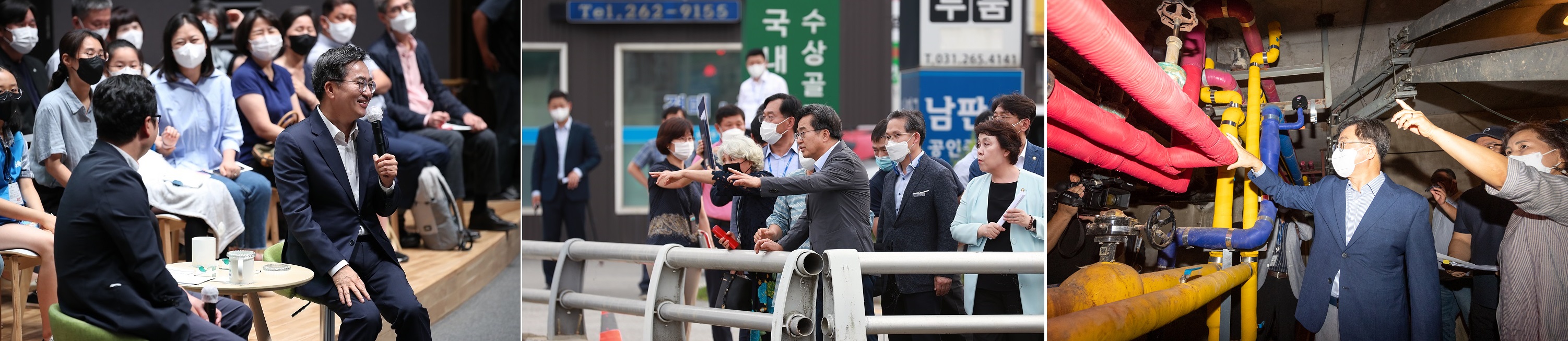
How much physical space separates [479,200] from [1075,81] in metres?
2.80

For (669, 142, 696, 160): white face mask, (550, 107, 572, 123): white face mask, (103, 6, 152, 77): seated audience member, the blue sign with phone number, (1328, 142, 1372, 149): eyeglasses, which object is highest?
the blue sign with phone number

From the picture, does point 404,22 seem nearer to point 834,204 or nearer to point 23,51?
point 23,51

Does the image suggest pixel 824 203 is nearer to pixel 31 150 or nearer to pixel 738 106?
→ pixel 738 106

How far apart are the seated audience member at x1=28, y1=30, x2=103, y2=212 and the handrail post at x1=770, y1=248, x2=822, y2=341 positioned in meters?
2.26

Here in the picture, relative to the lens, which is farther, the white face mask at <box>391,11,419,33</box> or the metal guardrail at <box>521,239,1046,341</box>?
the white face mask at <box>391,11,419,33</box>

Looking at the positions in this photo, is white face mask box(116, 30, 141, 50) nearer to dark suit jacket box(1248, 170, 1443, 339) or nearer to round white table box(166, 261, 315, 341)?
round white table box(166, 261, 315, 341)

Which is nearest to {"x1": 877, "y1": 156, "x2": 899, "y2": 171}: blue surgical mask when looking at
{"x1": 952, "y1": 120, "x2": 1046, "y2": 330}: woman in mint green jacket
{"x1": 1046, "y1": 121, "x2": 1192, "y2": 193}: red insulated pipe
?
{"x1": 952, "y1": 120, "x2": 1046, "y2": 330}: woman in mint green jacket

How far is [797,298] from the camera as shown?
3.17 meters

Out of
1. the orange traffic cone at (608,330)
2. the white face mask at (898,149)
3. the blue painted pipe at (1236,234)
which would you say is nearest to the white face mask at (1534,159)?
the blue painted pipe at (1236,234)

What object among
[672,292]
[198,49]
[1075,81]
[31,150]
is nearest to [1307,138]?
[1075,81]

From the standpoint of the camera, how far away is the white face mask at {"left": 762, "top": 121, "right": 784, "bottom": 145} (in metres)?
3.32

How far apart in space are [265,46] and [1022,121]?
271cm

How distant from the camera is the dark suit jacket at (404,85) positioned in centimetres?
403

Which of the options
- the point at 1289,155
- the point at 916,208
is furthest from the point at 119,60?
the point at 1289,155
